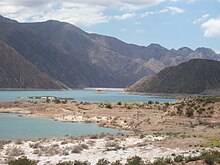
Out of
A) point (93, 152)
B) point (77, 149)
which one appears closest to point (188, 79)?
point (77, 149)

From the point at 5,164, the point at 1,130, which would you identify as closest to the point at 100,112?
the point at 1,130

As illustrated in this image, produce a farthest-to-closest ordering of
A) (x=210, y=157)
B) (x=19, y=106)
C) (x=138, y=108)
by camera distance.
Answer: (x=19, y=106), (x=138, y=108), (x=210, y=157)

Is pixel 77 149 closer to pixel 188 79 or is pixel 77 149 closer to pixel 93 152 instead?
pixel 93 152

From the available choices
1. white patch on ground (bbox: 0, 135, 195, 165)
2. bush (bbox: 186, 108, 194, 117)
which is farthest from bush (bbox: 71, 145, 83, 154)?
bush (bbox: 186, 108, 194, 117)

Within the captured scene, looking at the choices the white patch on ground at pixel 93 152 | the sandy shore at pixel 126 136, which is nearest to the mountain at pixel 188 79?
the sandy shore at pixel 126 136

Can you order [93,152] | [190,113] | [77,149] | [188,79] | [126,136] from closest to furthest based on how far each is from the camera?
[93,152], [77,149], [126,136], [190,113], [188,79]

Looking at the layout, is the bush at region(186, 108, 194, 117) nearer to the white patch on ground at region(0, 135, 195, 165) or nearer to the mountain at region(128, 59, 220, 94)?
the white patch on ground at region(0, 135, 195, 165)

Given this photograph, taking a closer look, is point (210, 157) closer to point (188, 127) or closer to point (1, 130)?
point (188, 127)
